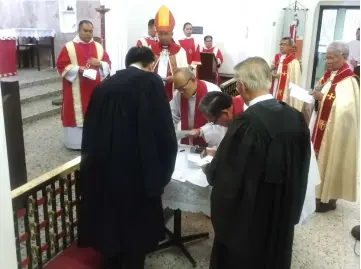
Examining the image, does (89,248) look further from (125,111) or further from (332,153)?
(332,153)

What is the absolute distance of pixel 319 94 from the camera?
3609 mm

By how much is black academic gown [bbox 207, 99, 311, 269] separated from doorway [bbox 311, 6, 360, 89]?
25.0 ft

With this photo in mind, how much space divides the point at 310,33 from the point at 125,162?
782 cm

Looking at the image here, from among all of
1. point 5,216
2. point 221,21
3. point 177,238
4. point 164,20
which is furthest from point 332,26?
point 5,216

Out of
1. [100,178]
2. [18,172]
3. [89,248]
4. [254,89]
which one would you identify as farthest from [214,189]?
[18,172]

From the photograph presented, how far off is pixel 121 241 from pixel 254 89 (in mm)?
1189

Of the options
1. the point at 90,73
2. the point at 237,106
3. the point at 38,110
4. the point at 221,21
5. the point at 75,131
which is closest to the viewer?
the point at 237,106

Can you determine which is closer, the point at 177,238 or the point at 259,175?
the point at 259,175

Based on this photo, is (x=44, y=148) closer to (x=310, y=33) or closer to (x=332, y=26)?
(x=310, y=33)

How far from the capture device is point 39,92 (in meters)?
7.53

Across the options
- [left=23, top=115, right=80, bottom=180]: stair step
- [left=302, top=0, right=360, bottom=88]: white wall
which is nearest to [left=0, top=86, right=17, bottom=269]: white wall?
[left=23, top=115, right=80, bottom=180]: stair step

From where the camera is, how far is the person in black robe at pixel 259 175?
6.12 feet

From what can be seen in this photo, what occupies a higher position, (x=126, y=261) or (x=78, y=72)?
(x=78, y=72)

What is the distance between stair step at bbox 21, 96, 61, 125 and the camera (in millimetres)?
6385
